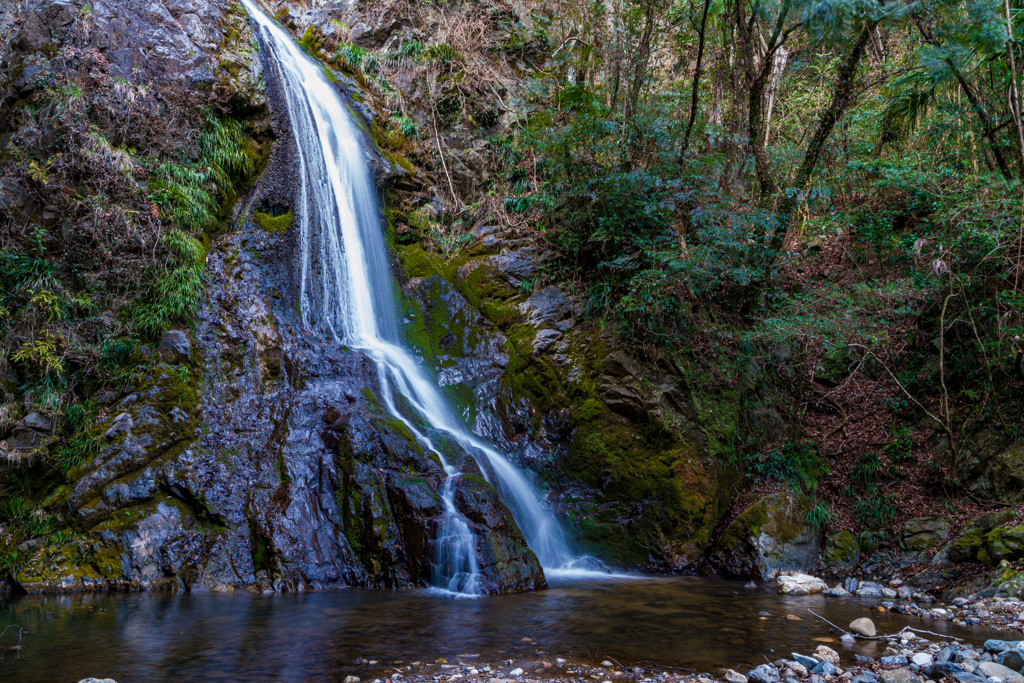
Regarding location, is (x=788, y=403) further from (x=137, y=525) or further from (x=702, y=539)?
(x=137, y=525)

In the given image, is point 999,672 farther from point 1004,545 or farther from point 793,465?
point 793,465

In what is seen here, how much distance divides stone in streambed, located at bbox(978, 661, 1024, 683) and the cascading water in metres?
4.11

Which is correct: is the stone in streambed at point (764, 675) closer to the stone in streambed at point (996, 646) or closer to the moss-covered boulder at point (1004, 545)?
the stone in streambed at point (996, 646)

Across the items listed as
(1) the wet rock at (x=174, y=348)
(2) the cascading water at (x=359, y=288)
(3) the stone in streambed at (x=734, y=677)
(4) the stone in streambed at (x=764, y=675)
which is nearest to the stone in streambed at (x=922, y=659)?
(4) the stone in streambed at (x=764, y=675)

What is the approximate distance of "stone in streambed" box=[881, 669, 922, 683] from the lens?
3.57 metres

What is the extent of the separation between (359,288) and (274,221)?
1840mm

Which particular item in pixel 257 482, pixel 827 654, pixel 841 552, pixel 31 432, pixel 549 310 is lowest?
pixel 841 552

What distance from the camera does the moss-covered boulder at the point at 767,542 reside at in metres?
7.43

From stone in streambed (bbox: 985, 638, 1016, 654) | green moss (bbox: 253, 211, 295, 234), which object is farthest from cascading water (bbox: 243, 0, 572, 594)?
stone in streambed (bbox: 985, 638, 1016, 654)

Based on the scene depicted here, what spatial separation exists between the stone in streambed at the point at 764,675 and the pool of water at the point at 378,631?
0.93 ft

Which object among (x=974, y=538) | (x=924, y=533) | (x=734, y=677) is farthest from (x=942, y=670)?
(x=924, y=533)

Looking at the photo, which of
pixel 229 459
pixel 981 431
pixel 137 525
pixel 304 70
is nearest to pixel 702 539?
pixel 981 431

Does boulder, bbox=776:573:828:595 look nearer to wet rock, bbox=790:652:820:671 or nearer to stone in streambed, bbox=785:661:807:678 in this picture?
wet rock, bbox=790:652:820:671

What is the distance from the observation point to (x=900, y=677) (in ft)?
11.8
